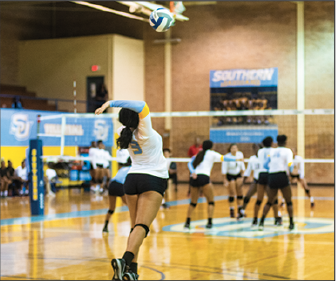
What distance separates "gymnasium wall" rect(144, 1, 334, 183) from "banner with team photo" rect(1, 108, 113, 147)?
3838 millimetres

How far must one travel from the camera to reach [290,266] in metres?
6.79

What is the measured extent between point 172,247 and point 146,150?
14.7 feet

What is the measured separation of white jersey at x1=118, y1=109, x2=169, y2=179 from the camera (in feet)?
12.3

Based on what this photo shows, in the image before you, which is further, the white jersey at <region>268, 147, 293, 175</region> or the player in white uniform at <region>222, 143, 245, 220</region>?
the player in white uniform at <region>222, 143, 245, 220</region>

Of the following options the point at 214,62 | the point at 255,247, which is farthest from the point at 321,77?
the point at 255,247

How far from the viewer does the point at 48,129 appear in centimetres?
1716

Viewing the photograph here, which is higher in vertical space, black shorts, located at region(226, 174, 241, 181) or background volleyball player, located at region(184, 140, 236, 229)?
background volleyball player, located at region(184, 140, 236, 229)

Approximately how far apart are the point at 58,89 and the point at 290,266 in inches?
626

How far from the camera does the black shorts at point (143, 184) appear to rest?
3930 mm

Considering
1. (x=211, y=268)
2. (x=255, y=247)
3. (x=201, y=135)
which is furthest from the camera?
(x=201, y=135)

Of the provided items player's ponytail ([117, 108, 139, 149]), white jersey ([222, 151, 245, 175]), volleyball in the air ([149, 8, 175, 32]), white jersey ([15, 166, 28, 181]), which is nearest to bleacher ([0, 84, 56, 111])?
white jersey ([15, 166, 28, 181])

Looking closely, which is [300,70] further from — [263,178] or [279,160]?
[279,160]

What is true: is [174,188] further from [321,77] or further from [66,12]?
[66,12]

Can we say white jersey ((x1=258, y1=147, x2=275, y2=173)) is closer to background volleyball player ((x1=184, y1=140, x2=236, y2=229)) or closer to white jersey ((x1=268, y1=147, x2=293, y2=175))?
white jersey ((x1=268, y1=147, x2=293, y2=175))
